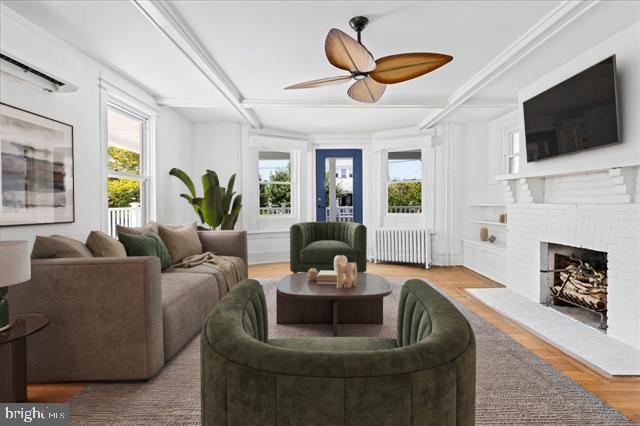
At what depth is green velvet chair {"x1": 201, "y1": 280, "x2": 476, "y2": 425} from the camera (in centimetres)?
74

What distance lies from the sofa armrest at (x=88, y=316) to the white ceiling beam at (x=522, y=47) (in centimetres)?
308

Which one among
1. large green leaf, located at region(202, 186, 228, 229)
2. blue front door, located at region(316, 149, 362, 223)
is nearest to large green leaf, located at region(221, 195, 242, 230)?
large green leaf, located at region(202, 186, 228, 229)

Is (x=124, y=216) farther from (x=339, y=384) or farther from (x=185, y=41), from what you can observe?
(x=339, y=384)

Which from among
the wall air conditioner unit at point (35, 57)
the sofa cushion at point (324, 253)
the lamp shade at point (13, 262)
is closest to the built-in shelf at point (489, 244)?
the sofa cushion at point (324, 253)

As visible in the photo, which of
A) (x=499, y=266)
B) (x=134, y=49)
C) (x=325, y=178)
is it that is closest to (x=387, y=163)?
(x=325, y=178)

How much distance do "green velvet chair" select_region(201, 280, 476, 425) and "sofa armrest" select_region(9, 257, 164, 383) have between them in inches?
55.8

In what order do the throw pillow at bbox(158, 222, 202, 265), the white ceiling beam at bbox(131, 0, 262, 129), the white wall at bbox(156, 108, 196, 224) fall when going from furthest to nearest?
the white wall at bbox(156, 108, 196, 224) → the throw pillow at bbox(158, 222, 202, 265) → the white ceiling beam at bbox(131, 0, 262, 129)

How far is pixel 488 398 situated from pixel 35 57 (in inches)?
138

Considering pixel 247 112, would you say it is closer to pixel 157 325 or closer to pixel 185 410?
pixel 157 325

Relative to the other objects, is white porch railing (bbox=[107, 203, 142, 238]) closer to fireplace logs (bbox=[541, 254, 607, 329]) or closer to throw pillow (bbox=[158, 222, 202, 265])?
throw pillow (bbox=[158, 222, 202, 265])

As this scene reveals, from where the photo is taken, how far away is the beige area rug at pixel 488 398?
1.75 meters

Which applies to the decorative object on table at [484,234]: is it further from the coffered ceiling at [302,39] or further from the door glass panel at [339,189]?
the door glass panel at [339,189]

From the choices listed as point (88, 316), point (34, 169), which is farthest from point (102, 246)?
point (34, 169)

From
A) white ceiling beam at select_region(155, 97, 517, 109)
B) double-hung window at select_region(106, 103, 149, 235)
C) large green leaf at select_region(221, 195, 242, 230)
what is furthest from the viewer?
large green leaf at select_region(221, 195, 242, 230)
